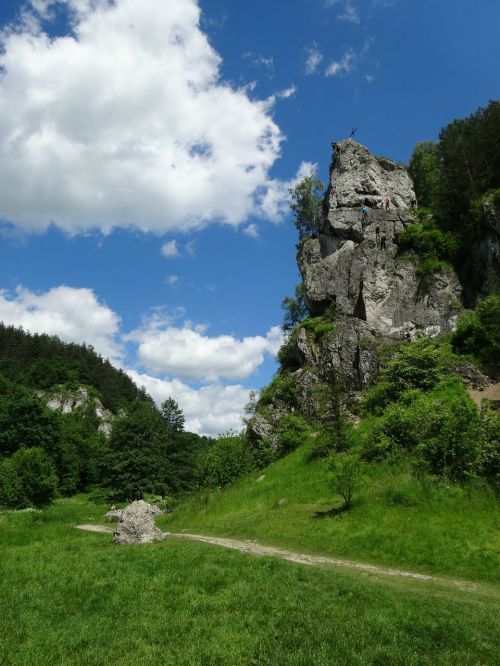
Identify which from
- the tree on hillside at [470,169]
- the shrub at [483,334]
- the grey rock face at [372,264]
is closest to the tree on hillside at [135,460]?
the grey rock face at [372,264]

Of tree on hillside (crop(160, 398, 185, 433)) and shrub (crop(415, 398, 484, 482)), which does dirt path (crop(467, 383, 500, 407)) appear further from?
tree on hillside (crop(160, 398, 185, 433))

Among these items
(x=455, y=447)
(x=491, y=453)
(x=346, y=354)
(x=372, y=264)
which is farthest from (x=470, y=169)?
(x=491, y=453)

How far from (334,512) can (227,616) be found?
15618 millimetres

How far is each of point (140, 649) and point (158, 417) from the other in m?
70.7

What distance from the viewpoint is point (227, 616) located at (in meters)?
10.8

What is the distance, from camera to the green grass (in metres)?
8.88

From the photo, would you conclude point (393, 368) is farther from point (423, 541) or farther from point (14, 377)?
point (14, 377)

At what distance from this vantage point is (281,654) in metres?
8.87

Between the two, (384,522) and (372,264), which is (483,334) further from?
(384,522)

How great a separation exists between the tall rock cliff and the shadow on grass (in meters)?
15.3

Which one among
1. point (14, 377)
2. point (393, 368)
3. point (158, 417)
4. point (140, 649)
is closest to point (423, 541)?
point (140, 649)

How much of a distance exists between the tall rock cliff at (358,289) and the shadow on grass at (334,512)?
15.3 metres

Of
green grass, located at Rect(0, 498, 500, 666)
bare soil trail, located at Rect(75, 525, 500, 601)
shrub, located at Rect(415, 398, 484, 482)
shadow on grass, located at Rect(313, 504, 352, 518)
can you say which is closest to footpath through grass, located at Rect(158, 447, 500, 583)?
shadow on grass, located at Rect(313, 504, 352, 518)

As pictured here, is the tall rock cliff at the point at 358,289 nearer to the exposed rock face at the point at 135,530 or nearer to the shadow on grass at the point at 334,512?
the shadow on grass at the point at 334,512
